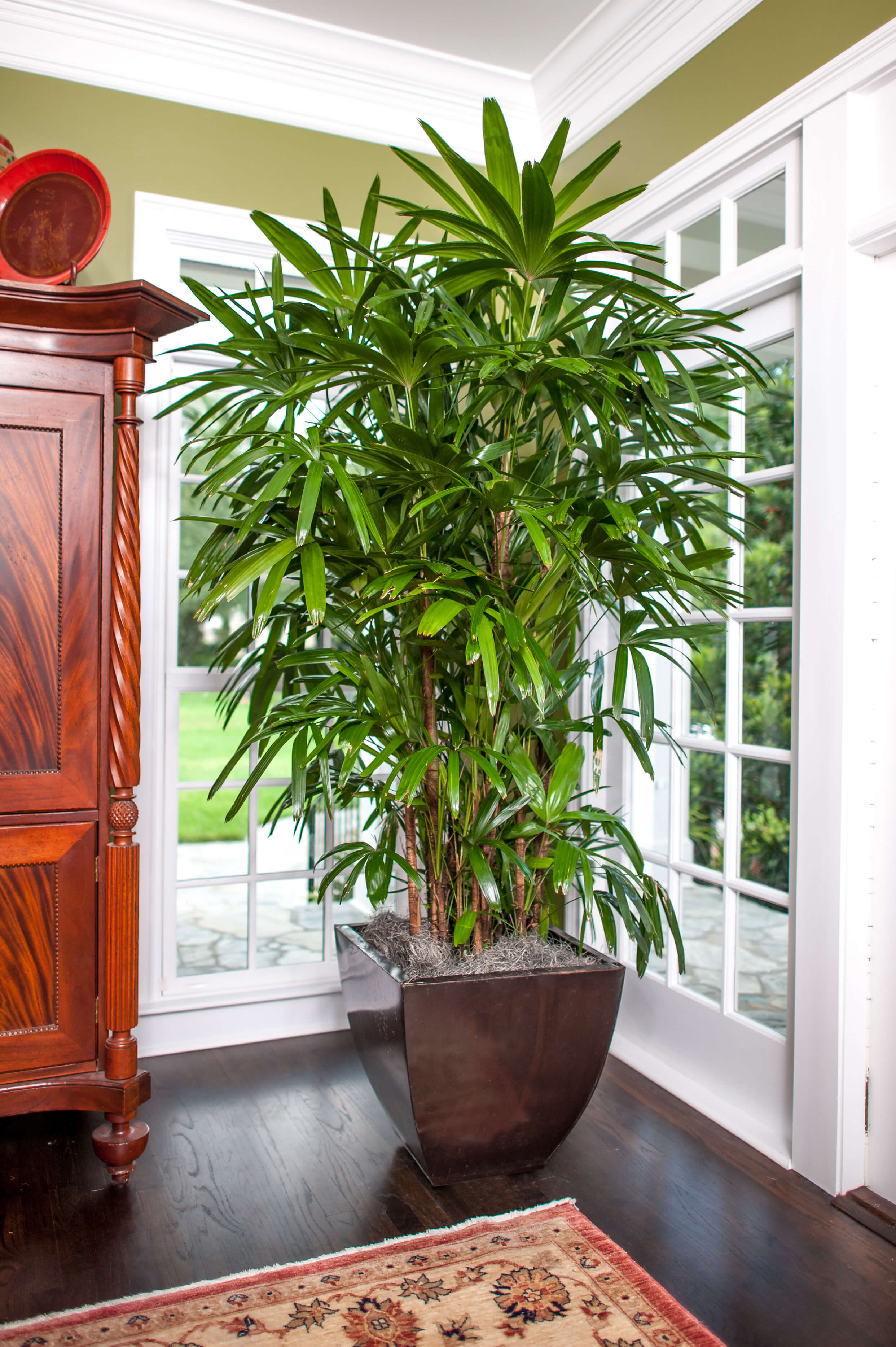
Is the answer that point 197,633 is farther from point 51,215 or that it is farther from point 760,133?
point 760,133

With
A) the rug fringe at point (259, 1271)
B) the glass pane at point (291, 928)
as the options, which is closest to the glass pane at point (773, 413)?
the rug fringe at point (259, 1271)

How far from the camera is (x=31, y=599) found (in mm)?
2096

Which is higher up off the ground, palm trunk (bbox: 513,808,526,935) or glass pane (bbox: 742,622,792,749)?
glass pane (bbox: 742,622,792,749)

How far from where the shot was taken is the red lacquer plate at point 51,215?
227cm

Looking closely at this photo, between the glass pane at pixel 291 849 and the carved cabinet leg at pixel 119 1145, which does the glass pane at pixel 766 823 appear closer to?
the glass pane at pixel 291 849

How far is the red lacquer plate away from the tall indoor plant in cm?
56

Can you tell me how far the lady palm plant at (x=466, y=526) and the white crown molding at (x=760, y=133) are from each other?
16.6 inches

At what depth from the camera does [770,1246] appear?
1.79 metres

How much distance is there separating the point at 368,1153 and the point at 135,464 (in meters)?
1.67

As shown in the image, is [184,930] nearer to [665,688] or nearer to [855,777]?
[665,688]

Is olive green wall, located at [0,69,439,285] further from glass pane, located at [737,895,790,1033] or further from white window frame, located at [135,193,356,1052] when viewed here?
glass pane, located at [737,895,790,1033]

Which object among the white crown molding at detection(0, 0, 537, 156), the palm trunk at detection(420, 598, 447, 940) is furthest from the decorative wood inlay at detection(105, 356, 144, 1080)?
the white crown molding at detection(0, 0, 537, 156)

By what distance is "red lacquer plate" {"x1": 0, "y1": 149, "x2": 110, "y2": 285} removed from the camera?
2268mm

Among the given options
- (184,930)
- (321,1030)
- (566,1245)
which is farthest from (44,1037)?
(184,930)
